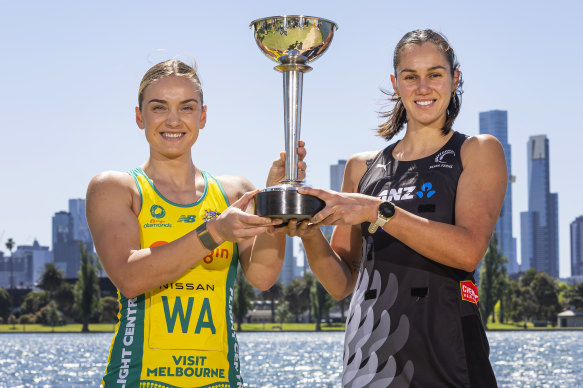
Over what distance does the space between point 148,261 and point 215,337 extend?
1.56ft

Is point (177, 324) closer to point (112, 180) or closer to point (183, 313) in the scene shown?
point (183, 313)

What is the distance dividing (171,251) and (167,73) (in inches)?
34.6

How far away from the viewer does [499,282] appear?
7388cm

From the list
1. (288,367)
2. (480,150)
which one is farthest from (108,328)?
(480,150)

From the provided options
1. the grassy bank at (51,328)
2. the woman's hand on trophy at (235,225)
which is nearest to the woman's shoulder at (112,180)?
the woman's hand on trophy at (235,225)

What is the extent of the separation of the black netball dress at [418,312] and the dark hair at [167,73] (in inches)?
39.9

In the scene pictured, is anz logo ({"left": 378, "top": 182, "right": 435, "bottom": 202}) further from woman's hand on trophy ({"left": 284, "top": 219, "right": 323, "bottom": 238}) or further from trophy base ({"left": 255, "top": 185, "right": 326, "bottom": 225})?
trophy base ({"left": 255, "top": 185, "right": 326, "bottom": 225})

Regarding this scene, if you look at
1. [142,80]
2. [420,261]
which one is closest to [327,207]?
[420,261]

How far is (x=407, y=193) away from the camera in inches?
141

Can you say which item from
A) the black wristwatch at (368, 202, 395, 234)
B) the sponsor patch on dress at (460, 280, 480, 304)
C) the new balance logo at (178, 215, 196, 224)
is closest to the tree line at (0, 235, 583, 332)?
the sponsor patch on dress at (460, 280, 480, 304)

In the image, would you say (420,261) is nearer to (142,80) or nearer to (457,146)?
(457,146)

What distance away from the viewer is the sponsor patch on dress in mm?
3506

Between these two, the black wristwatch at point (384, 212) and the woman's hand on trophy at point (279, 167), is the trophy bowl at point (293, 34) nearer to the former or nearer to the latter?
the woman's hand on trophy at point (279, 167)

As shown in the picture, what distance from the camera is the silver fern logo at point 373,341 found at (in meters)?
3.46
